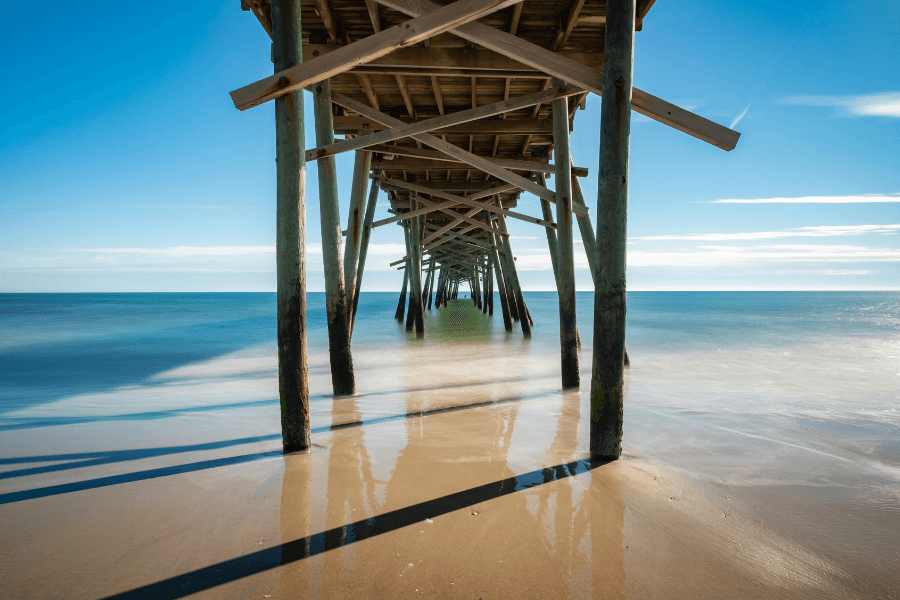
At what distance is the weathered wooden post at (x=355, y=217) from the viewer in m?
5.21

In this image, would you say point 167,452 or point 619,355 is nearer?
point 619,355

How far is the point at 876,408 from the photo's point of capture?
4.50 meters

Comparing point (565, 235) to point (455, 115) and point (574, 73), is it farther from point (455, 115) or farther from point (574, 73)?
point (574, 73)

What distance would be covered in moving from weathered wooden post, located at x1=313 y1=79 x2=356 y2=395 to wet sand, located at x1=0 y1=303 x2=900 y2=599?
2.83 feet

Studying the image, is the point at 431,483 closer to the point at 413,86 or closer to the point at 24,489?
the point at 24,489

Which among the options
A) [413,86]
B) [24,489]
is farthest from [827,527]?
[413,86]

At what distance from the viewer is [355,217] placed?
549 cm

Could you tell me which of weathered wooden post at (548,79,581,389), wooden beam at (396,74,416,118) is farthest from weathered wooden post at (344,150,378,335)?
weathered wooden post at (548,79,581,389)

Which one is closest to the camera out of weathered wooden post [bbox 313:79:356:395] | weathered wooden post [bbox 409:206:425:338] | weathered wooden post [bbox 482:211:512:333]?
weathered wooden post [bbox 313:79:356:395]

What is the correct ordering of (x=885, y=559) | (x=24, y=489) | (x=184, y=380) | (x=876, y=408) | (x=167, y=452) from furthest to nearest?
(x=184, y=380) < (x=876, y=408) < (x=167, y=452) < (x=24, y=489) < (x=885, y=559)

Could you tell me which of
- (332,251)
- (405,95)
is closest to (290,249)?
(332,251)

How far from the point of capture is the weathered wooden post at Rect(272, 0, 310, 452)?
104 inches

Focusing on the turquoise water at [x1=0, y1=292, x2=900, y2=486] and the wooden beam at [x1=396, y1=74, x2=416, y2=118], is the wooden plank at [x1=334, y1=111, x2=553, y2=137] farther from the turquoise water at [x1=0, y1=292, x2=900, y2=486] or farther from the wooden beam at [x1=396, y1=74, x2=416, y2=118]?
the turquoise water at [x1=0, y1=292, x2=900, y2=486]

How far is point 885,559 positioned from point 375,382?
4.25m
